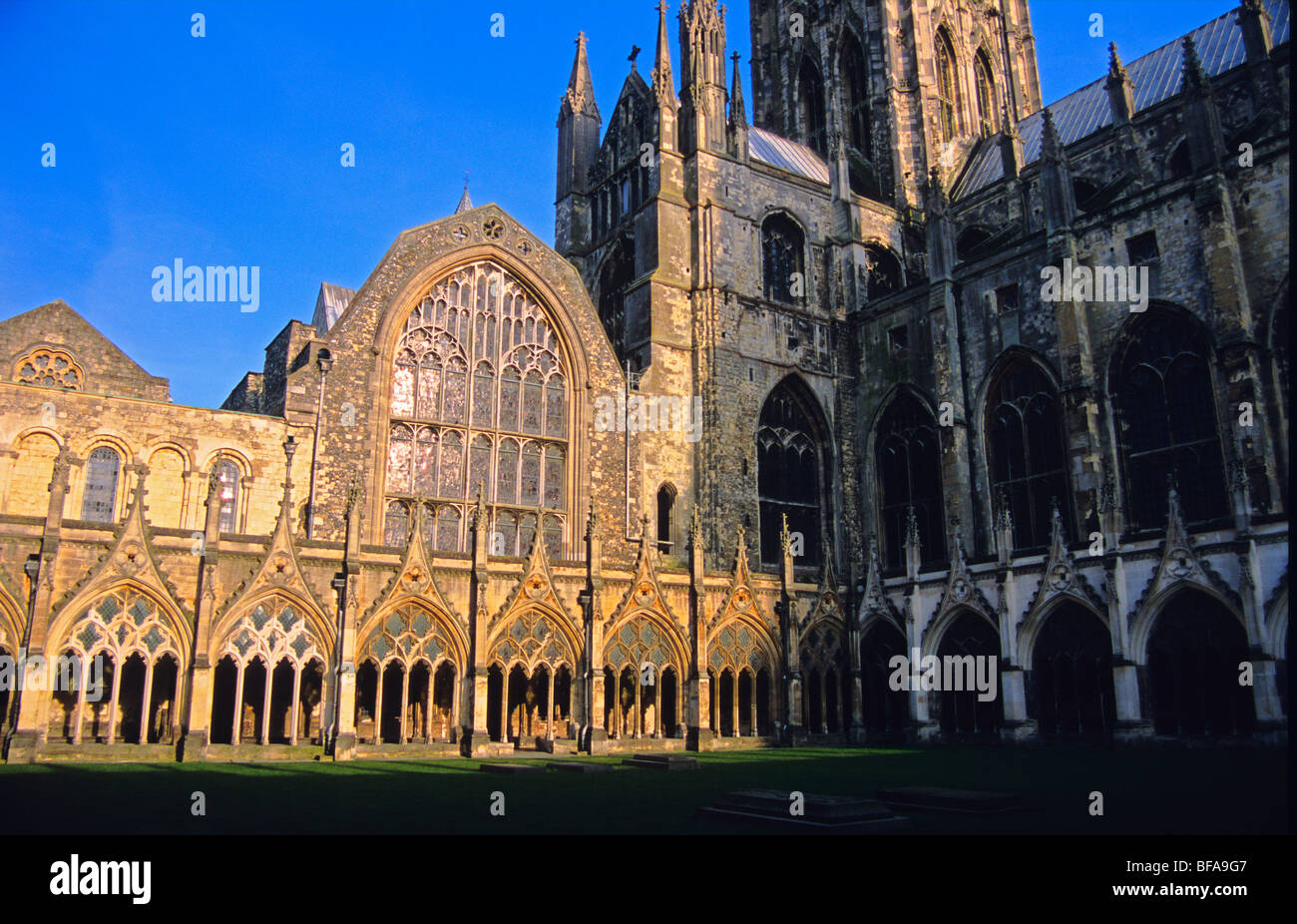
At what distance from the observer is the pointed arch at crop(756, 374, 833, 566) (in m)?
35.8

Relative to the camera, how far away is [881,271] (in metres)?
41.7

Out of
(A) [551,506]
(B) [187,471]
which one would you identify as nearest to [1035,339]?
(A) [551,506]

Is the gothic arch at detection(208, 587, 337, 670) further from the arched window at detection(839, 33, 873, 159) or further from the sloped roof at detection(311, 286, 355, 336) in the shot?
the arched window at detection(839, 33, 873, 159)

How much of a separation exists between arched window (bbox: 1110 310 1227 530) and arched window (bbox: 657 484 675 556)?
13530 mm

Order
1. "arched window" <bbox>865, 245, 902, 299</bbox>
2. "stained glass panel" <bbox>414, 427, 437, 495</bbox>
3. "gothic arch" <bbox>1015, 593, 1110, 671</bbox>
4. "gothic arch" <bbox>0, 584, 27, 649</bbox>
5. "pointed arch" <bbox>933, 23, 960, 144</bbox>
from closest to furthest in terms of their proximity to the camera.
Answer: "gothic arch" <bbox>0, 584, 27, 649</bbox>
"gothic arch" <bbox>1015, 593, 1110, 671</bbox>
"stained glass panel" <bbox>414, 427, 437, 495</bbox>
"arched window" <bbox>865, 245, 902, 299</bbox>
"pointed arch" <bbox>933, 23, 960, 144</bbox>

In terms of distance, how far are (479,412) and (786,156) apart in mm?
20467

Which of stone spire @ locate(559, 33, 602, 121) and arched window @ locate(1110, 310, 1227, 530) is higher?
stone spire @ locate(559, 33, 602, 121)

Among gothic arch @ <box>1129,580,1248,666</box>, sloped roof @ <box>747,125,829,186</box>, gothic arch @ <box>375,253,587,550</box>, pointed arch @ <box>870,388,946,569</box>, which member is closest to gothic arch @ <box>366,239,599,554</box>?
gothic arch @ <box>375,253,587,550</box>

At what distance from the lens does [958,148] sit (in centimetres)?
4719

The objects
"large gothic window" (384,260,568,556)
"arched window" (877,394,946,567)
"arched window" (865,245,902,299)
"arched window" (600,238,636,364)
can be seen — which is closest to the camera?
"large gothic window" (384,260,568,556)

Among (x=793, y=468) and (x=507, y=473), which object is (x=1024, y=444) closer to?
(x=793, y=468)
